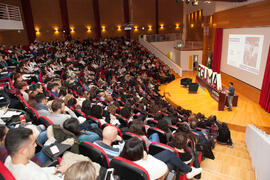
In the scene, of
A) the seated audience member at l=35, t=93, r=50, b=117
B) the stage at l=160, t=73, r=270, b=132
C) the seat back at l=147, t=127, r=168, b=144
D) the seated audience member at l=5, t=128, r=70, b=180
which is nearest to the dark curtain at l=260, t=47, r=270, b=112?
the stage at l=160, t=73, r=270, b=132

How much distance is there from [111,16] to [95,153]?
19.6 meters

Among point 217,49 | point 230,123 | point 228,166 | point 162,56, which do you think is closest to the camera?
point 228,166

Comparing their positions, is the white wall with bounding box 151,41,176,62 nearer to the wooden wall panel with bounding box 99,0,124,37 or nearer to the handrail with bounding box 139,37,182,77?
the handrail with bounding box 139,37,182,77

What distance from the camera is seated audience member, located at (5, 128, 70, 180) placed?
151 centimetres

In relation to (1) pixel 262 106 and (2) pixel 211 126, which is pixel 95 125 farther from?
(1) pixel 262 106

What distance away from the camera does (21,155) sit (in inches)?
62.0

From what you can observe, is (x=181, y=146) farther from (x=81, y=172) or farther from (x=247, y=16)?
(x=247, y=16)

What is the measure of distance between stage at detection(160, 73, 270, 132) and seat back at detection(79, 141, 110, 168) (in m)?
5.74

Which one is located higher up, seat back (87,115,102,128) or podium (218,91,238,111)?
seat back (87,115,102,128)

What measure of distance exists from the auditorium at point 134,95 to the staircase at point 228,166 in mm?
27

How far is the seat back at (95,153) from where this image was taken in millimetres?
2023

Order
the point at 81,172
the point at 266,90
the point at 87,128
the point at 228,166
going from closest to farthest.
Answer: the point at 81,172, the point at 87,128, the point at 228,166, the point at 266,90

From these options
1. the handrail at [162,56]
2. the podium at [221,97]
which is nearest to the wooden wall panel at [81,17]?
the handrail at [162,56]

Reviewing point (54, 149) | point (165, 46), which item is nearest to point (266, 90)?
point (54, 149)
